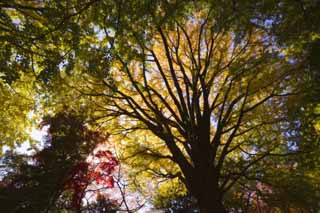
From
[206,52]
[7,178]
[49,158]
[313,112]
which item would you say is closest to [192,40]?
[206,52]

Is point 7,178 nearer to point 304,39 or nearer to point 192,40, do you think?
point 192,40

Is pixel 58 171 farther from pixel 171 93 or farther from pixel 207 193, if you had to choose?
pixel 207 193

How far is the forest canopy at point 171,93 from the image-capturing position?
16.2 feet

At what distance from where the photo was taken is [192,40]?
8688 millimetres

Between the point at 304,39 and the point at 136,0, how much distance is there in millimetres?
3292

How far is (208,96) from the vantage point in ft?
25.9

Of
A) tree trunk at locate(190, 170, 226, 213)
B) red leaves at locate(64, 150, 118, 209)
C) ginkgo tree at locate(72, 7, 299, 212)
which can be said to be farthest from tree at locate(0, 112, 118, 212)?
tree trunk at locate(190, 170, 226, 213)

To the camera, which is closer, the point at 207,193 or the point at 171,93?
the point at 207,193

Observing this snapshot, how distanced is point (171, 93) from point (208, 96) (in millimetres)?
1188

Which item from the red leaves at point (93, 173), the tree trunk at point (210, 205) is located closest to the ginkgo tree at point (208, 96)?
the tree trunk at point (210, 205)

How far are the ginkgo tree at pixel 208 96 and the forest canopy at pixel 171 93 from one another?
0.13 feet

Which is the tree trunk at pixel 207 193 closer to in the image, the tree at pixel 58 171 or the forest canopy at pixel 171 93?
the forest canopy at pixel 171 93

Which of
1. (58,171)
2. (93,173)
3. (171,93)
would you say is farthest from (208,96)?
(58,171)

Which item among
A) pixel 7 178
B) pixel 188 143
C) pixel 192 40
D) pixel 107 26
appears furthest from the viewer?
pixel 7 178
